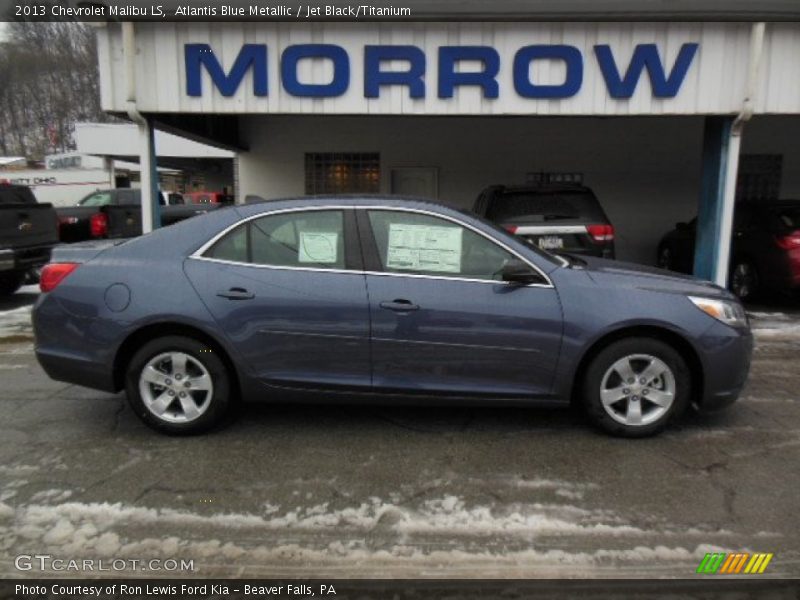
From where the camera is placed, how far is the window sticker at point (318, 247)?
4.09 metres

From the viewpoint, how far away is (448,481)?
3.57 metres

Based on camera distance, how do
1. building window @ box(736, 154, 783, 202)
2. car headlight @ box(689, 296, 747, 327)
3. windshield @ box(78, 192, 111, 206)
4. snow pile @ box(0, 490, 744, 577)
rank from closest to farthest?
1. snow pile @ box(0, 490, 744, 577)
2. car headlight @ box(689, 296, 747, 327)
3. building window @ box(736, 154, 783, 202)
4. windshield @ box(78, 192, 111, 206)

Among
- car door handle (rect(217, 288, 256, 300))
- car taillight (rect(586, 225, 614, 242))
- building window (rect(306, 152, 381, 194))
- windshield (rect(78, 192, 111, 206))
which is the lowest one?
car door handle (rect(217, 288, 256, 300))

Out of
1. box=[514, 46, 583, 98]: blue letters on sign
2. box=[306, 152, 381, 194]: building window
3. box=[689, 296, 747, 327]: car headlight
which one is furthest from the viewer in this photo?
box=[306, 152, 381, 194]: building window

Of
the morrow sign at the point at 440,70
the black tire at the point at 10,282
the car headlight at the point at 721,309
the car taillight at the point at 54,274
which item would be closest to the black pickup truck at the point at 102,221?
the black tire at the point at 10,282

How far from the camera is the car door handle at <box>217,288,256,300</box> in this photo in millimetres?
4000

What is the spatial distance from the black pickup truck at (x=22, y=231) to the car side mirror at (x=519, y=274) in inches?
302

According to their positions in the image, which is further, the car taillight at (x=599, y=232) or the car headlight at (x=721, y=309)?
Result: the car taillight at (x=599, y=232)

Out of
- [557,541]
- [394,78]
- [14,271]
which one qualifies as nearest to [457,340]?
[557,541]

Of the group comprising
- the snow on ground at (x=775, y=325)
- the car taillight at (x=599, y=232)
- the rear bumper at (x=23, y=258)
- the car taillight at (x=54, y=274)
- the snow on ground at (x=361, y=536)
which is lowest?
the snow on ground at (x=361, y=536)

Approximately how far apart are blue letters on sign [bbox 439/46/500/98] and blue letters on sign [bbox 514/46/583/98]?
0.27 meters

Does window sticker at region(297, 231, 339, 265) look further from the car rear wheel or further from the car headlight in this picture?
the car rear wheel

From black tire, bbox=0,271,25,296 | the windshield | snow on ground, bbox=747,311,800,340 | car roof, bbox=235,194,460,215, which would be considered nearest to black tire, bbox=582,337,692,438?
car roof, bbox=235,194,460,215

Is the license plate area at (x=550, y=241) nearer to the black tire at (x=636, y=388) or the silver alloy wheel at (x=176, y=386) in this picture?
the black tire at (x=636, y=388)
